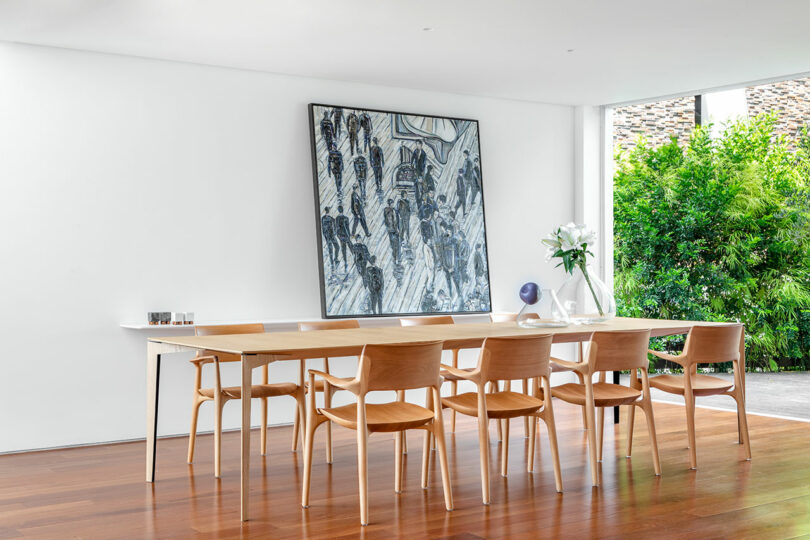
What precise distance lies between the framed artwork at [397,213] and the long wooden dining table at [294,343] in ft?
4.26

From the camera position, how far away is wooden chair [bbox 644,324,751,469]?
5.59 metres

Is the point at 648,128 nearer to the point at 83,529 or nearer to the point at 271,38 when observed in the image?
the point at 271,38

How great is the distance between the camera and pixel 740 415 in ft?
19.0

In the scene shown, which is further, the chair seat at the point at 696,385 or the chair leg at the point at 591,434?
the chair seat at the point at 696,385

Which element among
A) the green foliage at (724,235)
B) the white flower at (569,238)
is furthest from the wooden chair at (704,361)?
the green foliage at (724,235)

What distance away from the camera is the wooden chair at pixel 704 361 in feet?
18.3

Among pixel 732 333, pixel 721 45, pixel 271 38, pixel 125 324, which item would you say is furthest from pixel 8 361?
pixel 721 45

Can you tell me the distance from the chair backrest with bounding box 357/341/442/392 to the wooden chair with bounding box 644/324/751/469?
6.29 ft

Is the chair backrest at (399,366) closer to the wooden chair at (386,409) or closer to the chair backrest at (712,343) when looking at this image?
the wooden chair at (386,409)

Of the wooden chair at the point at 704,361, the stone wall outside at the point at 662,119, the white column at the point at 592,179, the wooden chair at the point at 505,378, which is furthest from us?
the stone wall outside at the point at 662,119

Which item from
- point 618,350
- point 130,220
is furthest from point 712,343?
point 130,220

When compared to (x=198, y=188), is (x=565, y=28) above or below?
above

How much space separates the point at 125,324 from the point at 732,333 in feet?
13.9

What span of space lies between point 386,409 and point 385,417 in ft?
0.64
